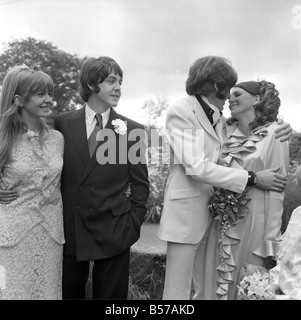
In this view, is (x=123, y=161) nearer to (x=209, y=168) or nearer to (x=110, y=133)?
(x=110, y=133)

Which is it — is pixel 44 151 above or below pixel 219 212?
above

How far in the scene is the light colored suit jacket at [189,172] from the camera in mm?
2691

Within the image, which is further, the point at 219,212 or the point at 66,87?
the point at 66,87

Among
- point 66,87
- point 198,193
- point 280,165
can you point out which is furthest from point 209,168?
point 66,87

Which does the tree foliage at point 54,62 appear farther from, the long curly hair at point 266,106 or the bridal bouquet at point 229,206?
the bridal bouquet at point 229,206

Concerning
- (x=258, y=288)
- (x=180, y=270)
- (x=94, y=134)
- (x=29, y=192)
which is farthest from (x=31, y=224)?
(x=258, y=288)

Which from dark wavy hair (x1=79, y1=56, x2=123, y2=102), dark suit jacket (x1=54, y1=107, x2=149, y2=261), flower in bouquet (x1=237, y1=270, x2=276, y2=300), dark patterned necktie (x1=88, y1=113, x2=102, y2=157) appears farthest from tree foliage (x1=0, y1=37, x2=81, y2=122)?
flower in bouquet (x1=237, y1=270, x2=276, y2=300)

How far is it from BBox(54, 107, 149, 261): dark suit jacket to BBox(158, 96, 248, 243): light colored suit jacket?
0.25 m

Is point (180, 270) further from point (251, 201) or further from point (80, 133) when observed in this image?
point (80, 133)
